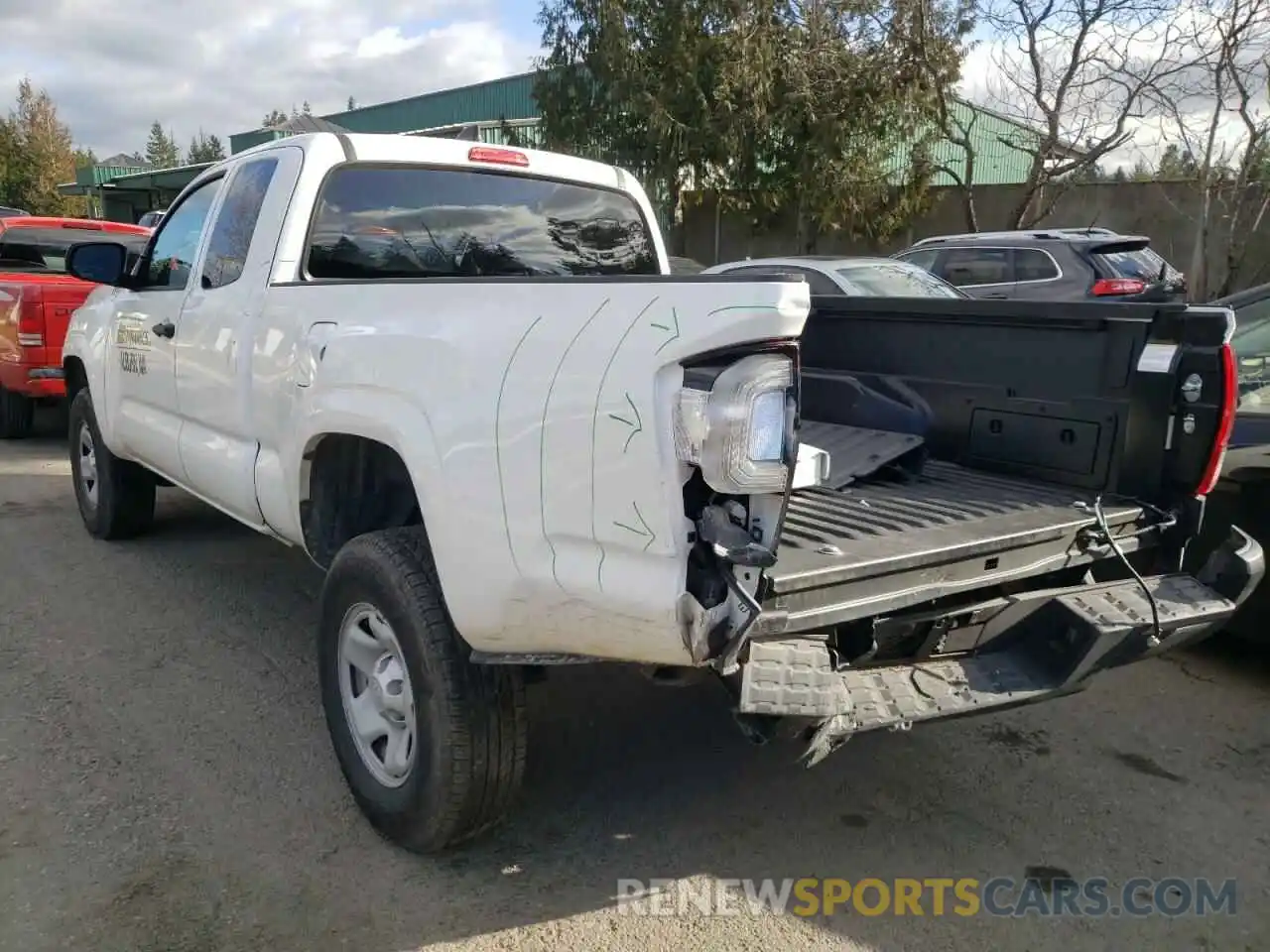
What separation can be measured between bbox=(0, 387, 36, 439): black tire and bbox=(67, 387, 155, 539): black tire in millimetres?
3554

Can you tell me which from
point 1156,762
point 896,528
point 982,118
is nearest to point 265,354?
point 896,528

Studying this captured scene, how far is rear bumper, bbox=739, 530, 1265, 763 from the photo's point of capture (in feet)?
7.85

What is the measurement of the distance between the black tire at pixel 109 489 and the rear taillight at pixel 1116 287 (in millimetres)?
9076

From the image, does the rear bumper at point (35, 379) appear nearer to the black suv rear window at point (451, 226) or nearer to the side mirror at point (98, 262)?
the side mirror at point (98, 262)

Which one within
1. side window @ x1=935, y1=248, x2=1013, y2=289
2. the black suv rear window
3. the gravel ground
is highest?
the black suv rear window

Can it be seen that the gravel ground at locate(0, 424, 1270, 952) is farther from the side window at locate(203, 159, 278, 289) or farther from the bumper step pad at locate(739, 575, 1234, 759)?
the side window at locate(203, 159, 278, 289)

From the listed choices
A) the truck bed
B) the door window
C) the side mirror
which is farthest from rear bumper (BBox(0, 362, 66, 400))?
the door window

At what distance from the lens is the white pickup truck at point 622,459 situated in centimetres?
229

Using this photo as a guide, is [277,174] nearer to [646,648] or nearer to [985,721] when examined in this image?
[646,648]

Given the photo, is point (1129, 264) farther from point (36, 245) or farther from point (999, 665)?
point (36, 245)

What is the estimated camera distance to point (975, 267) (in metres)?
11.7

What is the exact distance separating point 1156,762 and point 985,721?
60 cm

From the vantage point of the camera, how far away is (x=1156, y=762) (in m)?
3.77

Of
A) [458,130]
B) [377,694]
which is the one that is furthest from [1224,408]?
[458,130]
